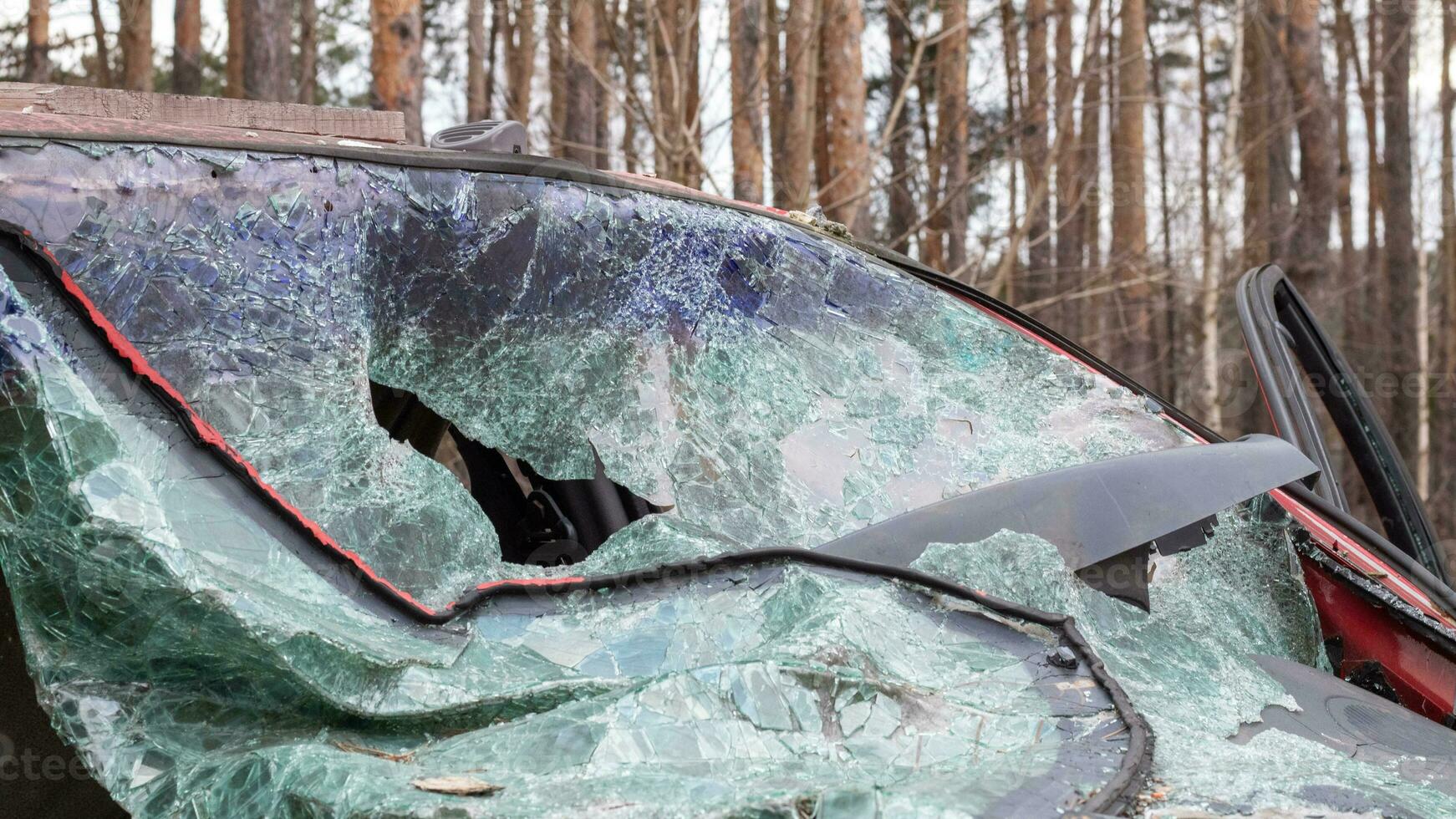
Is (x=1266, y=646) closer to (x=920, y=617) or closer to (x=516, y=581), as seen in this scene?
(x=920, y=617)

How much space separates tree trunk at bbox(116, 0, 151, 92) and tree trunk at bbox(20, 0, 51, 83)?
1217 mm

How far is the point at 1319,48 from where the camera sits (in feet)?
38.9

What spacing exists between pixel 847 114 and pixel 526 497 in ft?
19.5

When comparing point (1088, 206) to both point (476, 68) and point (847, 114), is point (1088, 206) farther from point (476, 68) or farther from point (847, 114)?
point (847, 114)

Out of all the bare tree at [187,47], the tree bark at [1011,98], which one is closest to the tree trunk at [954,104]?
the tree bark at [1011,98]

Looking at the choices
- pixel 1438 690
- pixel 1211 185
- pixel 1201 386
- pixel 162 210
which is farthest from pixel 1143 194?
pixel 162 210

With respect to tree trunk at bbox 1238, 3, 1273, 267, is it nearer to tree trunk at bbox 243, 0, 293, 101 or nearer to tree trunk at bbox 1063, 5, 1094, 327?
tree trunk at bbox 1063, 5, 1094, 327

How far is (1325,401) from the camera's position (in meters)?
2.88

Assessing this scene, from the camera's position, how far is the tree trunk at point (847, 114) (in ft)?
25.6

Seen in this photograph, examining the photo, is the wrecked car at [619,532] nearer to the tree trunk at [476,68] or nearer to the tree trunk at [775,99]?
the tree trunk at [775,99]

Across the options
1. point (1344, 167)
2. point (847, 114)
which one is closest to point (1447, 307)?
point (1344, 167)

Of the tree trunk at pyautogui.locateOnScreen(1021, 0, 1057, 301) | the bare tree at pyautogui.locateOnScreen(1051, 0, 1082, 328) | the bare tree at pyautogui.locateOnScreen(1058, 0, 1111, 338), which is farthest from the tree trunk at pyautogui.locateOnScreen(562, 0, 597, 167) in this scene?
the bare tree at pyautogui.locateOnScreen(1058, 0, 1111, 338)

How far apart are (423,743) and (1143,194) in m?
13.8

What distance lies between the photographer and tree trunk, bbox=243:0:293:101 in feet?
33.5
